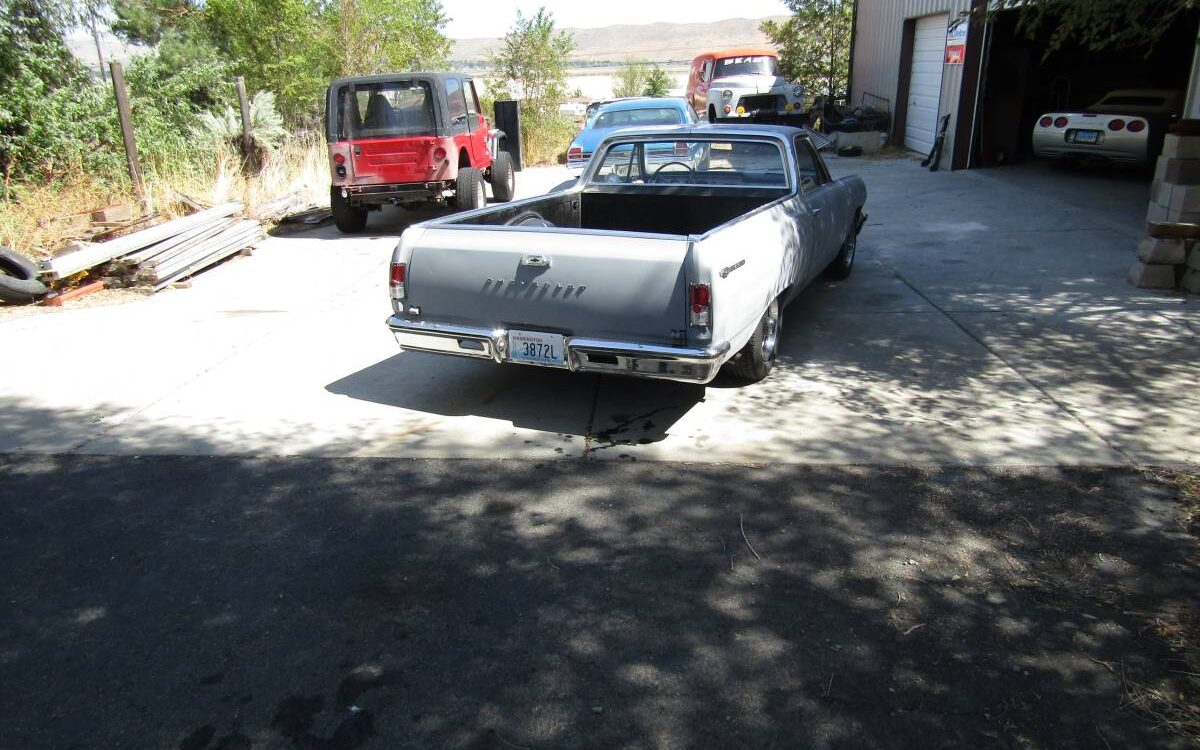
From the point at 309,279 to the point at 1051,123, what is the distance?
1126cm

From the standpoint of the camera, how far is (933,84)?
17.0 m

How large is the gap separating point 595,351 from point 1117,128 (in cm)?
1164

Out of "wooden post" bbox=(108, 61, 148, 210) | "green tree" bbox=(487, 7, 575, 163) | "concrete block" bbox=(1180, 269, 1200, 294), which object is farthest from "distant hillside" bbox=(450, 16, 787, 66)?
"concrete block" bbox=(1180, 269, 1200, 294)

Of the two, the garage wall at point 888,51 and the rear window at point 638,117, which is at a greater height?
the garage wall at point 888,51

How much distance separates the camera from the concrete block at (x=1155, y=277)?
24.8ft

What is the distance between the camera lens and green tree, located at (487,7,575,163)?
22375mm

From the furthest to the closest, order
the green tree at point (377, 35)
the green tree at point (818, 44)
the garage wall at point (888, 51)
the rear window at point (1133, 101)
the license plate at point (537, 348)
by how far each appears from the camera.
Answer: the green tree at point (818, 44), the green tree at point (377, 35), the garage wall at point (888, 51), the rear window at point (1133, 101), the license plate at point (537, 348)

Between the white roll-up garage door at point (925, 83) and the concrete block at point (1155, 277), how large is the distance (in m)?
9.65

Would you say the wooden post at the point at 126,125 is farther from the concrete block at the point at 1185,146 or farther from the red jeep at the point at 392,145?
the concrete block at the point at 1185,146

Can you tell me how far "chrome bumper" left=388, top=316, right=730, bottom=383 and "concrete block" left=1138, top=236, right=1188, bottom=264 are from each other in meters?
5.06

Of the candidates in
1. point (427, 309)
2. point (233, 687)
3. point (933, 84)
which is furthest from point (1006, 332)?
point (933, 84)

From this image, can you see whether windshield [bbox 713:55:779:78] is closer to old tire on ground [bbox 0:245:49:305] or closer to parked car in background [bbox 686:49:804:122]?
parked car in background [bbox 686:49:804:122]

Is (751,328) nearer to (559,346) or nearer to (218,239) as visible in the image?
(559,346)

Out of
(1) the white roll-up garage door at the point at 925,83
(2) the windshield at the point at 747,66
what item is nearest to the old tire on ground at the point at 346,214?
(1) the white roll-up garage door at the point at 925,83
